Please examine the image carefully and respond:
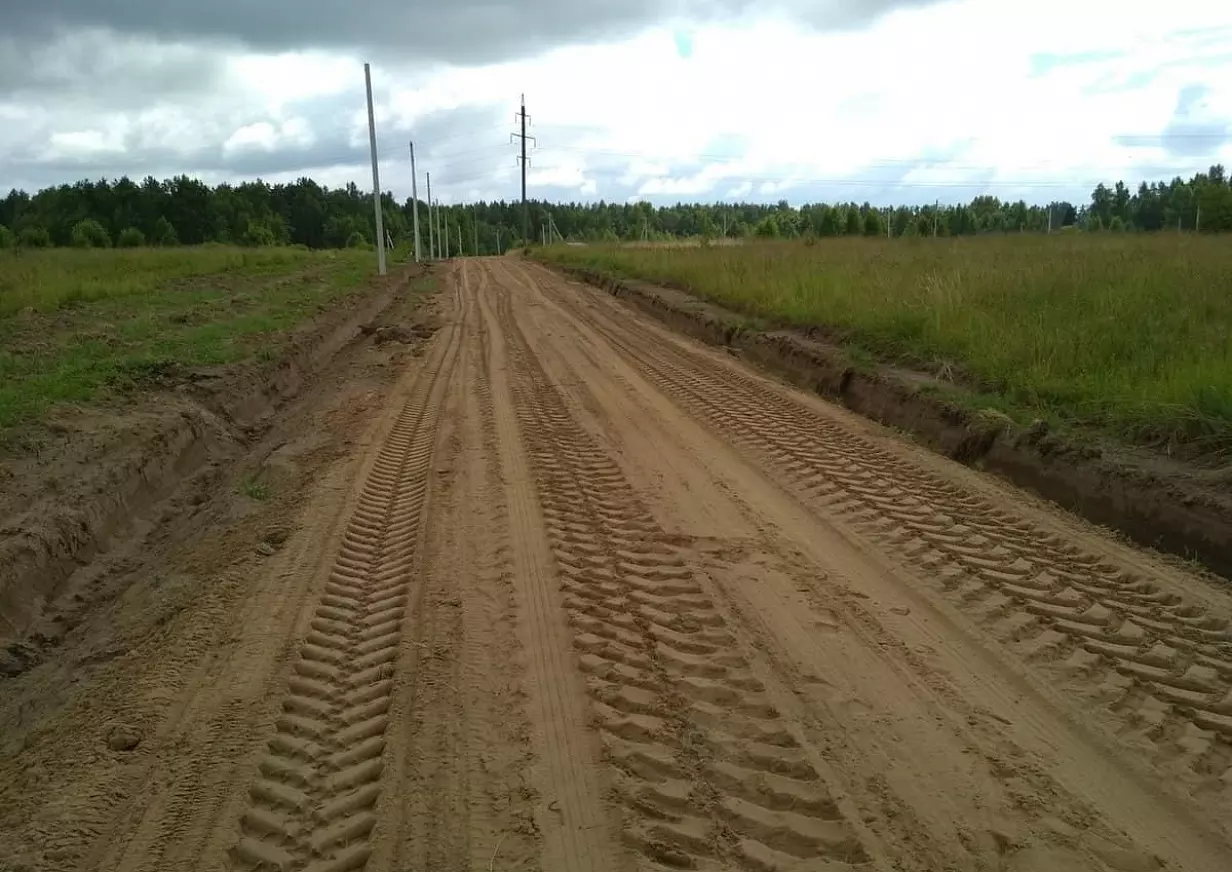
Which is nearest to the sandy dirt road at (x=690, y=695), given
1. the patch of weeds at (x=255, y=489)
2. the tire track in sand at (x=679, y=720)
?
the tire track in sand at (x=679, y=720)

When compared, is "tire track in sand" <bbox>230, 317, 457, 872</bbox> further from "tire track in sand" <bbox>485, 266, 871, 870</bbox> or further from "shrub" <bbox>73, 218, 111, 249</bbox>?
"shrub" <bbox>73, 218, 111, 249</bbox>

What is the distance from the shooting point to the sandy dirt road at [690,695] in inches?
115

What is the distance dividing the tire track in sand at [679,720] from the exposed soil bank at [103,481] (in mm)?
3232

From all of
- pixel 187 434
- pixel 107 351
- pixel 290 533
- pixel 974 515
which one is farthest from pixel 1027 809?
pixel 107 351

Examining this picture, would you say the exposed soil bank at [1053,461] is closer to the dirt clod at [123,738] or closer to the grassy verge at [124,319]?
the dirt clod at [123,738]

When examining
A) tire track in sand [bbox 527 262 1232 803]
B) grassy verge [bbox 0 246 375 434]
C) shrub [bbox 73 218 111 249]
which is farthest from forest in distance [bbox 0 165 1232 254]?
tire track in sand [bbox 527 262 1232 803]

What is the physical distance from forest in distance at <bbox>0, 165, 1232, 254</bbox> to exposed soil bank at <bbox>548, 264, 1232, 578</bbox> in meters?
30.8

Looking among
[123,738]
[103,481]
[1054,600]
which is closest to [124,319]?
[103,481]

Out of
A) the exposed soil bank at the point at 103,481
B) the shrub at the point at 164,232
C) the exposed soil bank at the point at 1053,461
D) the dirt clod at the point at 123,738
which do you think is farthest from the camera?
the shrub at the point at 164,232

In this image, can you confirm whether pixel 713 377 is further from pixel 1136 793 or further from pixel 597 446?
pixel 1136 793

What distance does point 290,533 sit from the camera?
5.90 m

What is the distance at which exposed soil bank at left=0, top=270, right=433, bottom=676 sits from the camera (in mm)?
5355

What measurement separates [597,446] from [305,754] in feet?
15.6

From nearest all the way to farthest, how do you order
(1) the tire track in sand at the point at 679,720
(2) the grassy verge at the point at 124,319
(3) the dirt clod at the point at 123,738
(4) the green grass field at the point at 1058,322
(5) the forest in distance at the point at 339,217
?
(1) the tire track in sand at the point at 679,720 < (3) the dirt clod at the point at 123,738 < (4) the green grass field at the point at 1058,322 < (2) the grassy verge at the point at 124,319 < (5) the forest in distance at the point at 339,217
